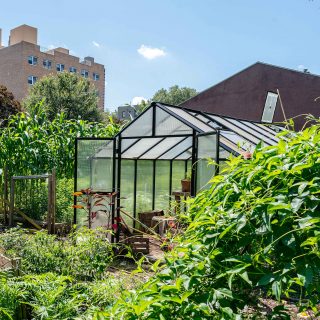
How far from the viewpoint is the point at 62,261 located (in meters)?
3.91

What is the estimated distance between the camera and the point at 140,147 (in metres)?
7.38

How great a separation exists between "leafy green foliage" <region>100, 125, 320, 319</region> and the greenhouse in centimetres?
333

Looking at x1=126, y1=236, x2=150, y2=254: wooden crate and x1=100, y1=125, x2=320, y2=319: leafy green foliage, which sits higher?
x1=100, y1=125, x2=320, y2=319: leafy green foliage

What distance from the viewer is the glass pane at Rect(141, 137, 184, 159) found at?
714 centimetres

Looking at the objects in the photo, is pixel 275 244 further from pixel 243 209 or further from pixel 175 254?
pixel 175 254

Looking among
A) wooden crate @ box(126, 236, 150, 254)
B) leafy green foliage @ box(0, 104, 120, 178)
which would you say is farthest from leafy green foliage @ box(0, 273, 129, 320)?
leafy green foliage @ box(0, 104, 120, 178)

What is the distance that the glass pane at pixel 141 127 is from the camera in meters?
6.43

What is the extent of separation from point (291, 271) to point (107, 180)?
5.77 meters

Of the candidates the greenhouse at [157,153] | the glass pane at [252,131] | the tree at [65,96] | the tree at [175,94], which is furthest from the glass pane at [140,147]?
the tree at [175,94]

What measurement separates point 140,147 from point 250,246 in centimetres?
610

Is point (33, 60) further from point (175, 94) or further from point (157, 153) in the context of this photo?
point (157, 153)

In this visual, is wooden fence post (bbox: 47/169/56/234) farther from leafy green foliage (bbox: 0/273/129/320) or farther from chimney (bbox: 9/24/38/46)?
chimney (bbox: 9/24/38/46)

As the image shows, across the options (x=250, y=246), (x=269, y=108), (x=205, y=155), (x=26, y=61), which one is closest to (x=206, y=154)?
(x=205, y=155)

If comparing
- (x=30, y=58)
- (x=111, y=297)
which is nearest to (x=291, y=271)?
(x=111, y=297)
